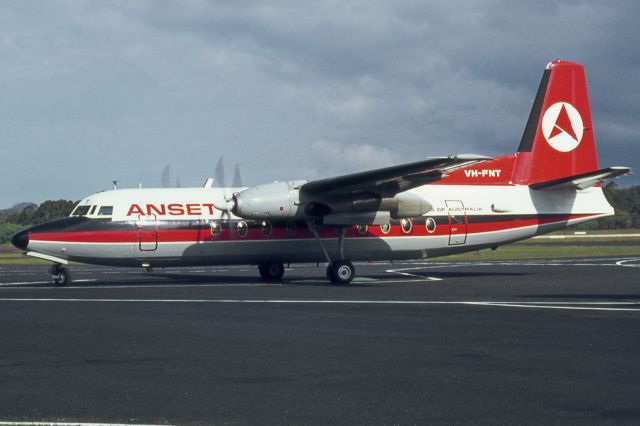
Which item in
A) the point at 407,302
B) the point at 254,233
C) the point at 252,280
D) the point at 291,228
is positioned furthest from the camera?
the point at 252,280

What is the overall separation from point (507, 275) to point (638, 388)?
23.0m

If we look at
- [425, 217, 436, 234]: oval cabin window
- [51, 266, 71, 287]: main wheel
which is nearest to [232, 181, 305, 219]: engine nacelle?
[425, 217, 436, 234]: oval cabin window

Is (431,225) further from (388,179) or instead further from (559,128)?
(559,128)

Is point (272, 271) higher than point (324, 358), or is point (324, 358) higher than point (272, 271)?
point (272, 271)

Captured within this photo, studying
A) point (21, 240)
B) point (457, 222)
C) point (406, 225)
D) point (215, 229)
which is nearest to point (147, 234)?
point (215, 229)

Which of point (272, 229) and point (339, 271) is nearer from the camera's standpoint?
point (339, 271)

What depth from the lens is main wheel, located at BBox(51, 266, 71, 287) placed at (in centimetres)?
2788

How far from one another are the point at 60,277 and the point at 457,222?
1391cm

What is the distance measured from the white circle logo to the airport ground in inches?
427

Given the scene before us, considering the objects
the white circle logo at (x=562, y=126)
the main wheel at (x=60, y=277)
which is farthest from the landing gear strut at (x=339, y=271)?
the white circle logo at (x=562, y=126)

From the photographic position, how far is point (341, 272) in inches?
1110

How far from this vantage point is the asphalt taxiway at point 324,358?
834 cm

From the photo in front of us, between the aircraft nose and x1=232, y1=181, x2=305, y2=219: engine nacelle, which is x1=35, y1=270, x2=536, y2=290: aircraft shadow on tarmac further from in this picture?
x1=232, y1=181, x2=305, y2=219: engine nacelle

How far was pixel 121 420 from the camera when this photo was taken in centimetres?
782
